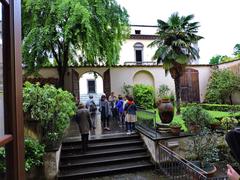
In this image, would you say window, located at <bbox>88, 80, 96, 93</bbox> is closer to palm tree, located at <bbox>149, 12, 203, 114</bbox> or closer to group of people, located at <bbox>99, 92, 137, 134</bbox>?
palm tree, located at <bbox>149, 12, 203, 114</bbox>

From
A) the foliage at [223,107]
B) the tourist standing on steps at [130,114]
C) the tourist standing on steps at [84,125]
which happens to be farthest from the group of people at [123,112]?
the foliage at [223,107]

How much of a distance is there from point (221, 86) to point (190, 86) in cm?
296

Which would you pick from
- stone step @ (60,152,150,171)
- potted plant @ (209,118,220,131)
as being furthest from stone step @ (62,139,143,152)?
potted plant @ (209,118,220,131)

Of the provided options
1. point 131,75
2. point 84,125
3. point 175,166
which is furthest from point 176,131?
point 131,75

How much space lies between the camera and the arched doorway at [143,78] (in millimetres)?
22798

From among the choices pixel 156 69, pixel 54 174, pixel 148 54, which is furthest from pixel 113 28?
pixel 148 54

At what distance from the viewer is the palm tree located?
17031mm

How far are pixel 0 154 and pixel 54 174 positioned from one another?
7.63 metres

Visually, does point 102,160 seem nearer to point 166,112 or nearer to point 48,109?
point 48,109

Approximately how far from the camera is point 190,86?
2384cm

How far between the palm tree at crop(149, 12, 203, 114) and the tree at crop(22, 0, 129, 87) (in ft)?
9.20

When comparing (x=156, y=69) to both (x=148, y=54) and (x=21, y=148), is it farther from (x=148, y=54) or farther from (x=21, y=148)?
(x=21, y=148)

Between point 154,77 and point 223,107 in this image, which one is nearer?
point 223,107

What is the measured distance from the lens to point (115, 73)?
21781mm
